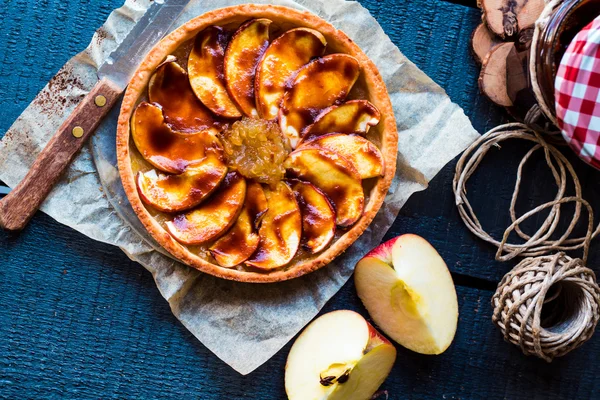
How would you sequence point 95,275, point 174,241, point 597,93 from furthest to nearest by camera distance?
point 95,275
point 174,241
point 597,93

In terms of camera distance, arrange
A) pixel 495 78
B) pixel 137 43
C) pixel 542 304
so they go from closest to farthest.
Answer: pixel 542 304
pixel 137 43
pixel 495 78

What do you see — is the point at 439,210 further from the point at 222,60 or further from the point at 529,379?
the point at 222,60

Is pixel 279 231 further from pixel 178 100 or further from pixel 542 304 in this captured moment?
pixel 542 304

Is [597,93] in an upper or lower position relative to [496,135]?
upper

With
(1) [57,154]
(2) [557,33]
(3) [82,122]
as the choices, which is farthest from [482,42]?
(1) [57,154]

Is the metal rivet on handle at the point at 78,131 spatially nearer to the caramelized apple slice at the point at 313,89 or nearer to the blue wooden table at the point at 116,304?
the blue wooden table at the point at 116,304

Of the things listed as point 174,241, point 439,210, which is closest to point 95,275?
point 174,241
